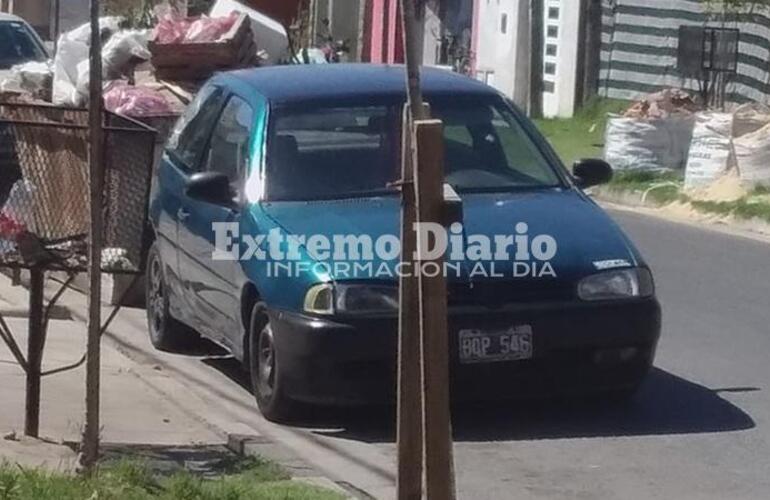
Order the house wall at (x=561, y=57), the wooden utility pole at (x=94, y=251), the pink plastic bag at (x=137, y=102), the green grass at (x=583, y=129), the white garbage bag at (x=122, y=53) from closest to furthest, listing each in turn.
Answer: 1. the wooden utility pole at (x=94, y=251)
2. the pink plastic bag at (x=137, y=102)
3. the white garbage bag at (x=122, y=53)
4. the green grass at (x=583, y=129)
5. the house wall at (x=561, y=57)

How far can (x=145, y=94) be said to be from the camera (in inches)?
555

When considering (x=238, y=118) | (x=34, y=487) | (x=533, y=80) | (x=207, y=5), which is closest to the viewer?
(x=34, y=487)

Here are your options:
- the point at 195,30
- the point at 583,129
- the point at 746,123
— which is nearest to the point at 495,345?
the point at 195,30

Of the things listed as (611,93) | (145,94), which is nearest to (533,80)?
(611,93)

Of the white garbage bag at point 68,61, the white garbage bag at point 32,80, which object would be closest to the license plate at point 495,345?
the white garbage bag at point 68,61

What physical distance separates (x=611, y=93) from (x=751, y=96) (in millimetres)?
3813

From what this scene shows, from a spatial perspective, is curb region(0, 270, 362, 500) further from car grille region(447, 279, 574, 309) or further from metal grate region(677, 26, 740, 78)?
metal grate region(677, 26, 740, 78)

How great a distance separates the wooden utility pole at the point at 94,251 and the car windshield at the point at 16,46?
14.5 m

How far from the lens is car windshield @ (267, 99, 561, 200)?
9484 mm

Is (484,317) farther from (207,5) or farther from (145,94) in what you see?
(207,5)

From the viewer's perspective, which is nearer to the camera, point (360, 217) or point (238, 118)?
point (360, 217)

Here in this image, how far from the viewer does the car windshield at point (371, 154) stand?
9484mm

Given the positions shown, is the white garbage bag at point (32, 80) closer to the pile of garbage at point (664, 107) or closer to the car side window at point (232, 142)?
the pile of garbage at point (664, 107)

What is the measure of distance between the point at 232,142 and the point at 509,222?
5.92 ft
